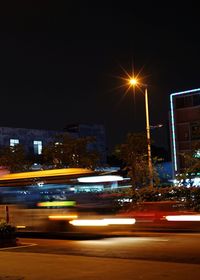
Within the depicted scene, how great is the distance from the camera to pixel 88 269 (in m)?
14.1

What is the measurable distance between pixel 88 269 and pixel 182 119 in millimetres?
59215

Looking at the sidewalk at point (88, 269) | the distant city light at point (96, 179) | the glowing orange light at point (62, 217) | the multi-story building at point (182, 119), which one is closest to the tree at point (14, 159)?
the multi-story building at point (182, 119)

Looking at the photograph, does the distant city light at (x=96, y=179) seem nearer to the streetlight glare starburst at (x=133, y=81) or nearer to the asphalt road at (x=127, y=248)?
the asphalt road at (x=127, y=248)

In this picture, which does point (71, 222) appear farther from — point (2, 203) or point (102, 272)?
point (102, 272)

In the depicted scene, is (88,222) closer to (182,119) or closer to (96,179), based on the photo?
(96,179)

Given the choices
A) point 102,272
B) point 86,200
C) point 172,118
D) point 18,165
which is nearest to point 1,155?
point 18,165

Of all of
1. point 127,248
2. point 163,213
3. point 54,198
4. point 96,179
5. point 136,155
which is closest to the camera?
point 127,248

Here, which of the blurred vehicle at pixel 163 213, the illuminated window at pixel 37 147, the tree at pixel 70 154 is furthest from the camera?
the illuminated window at pixel 37 147

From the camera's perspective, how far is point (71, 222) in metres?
23.1

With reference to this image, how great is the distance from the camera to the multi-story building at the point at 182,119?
70562 mm

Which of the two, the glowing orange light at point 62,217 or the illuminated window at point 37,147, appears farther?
the illuminated window at point 37,147

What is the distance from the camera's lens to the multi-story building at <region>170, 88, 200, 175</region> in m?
70.6

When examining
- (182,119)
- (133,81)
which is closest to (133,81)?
(133,81)

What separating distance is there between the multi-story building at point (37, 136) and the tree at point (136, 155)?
61.5 feet
